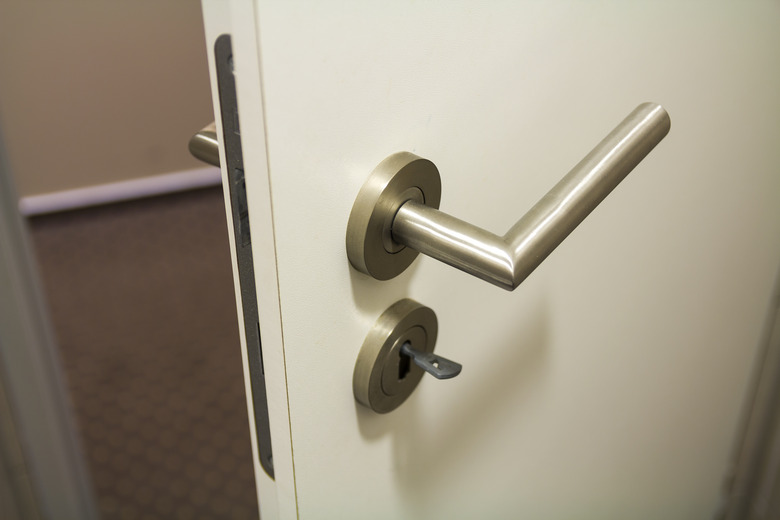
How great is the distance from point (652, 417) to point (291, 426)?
0.45 metres

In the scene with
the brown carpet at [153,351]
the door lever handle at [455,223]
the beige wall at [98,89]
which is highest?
the door lever handle at [455,223]

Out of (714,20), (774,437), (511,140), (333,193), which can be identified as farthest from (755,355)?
(333,193)

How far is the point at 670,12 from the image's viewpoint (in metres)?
0.39

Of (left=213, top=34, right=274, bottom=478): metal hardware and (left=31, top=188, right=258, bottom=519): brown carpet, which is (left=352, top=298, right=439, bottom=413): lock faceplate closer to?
(left=213, top=34, right=274, bottom=478): metal hardware

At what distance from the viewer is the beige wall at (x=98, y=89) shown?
5.87ft

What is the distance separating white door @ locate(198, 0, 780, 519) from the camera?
0.83ft

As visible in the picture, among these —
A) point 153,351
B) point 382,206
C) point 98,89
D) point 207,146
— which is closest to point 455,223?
point 382,206

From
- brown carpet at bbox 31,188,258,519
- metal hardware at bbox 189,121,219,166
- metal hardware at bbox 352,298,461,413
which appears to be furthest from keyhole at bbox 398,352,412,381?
brown carpet at bbox 31,188,258,519

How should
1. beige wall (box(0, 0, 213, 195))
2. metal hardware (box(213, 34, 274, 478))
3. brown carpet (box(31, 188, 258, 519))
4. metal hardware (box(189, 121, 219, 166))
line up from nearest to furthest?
metal hardware (box(213, 34, 274, 478)), metal hardware (box(189, 121, 219, 166)), brown carpet (box(31, 188, 258, 519)), beige wall (box(0, 0, 213, 195))

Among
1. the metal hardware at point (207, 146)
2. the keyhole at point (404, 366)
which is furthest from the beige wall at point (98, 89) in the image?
the keyhole at point (404, 366)

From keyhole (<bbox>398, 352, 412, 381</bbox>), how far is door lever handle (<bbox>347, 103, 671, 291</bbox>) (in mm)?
53

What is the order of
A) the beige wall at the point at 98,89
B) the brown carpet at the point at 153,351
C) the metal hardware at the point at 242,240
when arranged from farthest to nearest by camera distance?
1. the beige wall at the point at 98,89
2. the brown carpet at the point at 153,351
3. the metal hardware at the point at 242,240

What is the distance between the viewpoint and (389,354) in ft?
1.04

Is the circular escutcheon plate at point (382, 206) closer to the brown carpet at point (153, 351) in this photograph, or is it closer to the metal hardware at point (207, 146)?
the metal hardware at point (207, 146)
